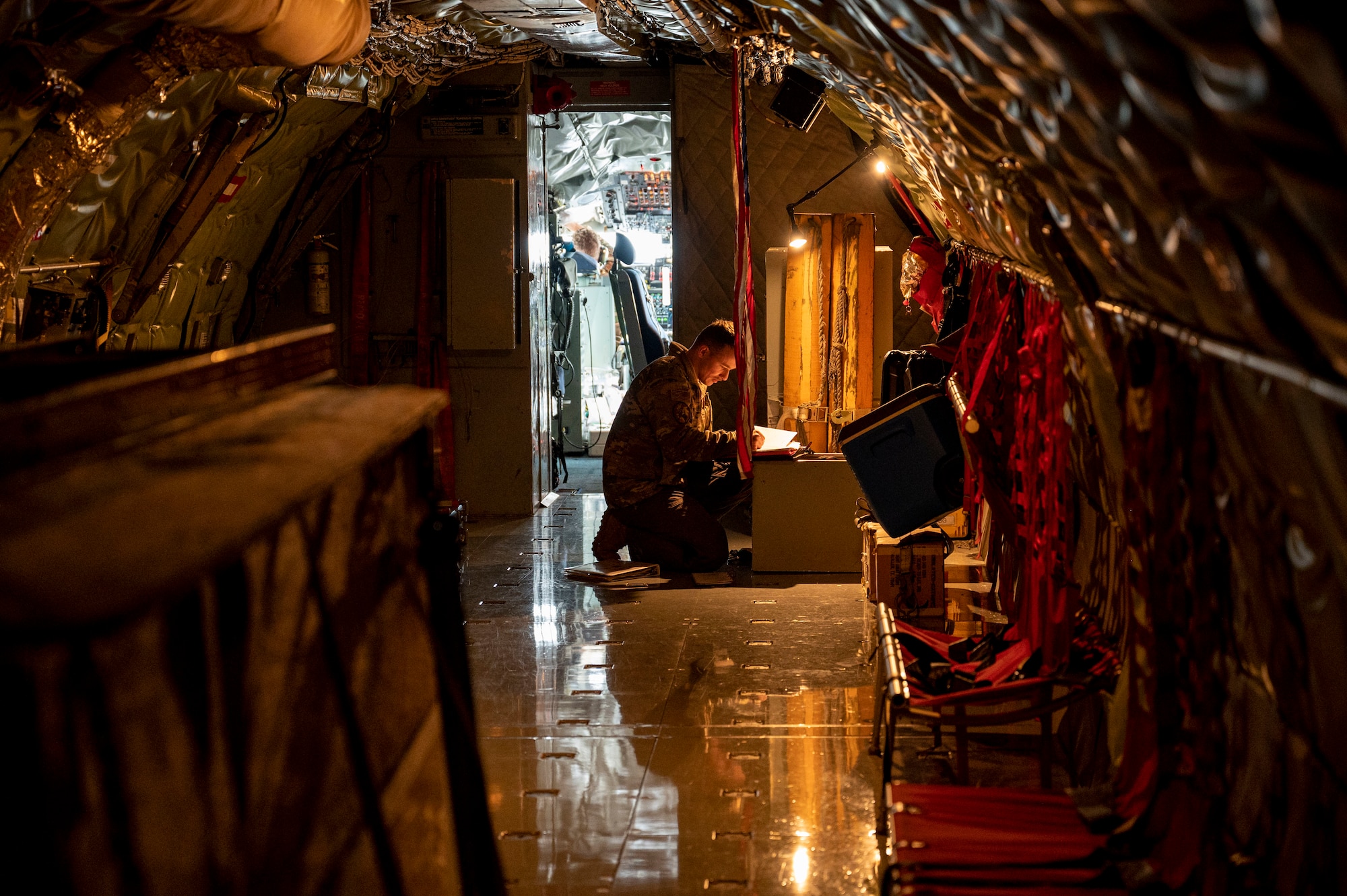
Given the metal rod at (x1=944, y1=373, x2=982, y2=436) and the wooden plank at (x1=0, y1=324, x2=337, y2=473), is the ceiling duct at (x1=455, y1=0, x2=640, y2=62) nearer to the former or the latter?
the metal rod at (x1=944, y1=373, x2=982, y2=436)

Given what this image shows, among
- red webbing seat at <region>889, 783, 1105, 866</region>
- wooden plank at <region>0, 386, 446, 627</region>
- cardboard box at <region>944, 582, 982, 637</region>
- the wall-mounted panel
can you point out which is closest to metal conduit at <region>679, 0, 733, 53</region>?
cardboard box at <region>944, 582, 982, 637</region>

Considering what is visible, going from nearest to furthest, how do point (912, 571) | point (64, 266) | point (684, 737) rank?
point (684, 737) → point (64, 266) → point (912, 571)

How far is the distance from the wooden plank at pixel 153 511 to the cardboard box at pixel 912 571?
14.3 feet

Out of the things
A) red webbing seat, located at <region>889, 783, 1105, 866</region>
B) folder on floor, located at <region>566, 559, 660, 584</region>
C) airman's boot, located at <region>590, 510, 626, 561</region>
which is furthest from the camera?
airman's boot, located at <region>590, 510, 626, 561</region>

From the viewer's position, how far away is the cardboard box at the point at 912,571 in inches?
233

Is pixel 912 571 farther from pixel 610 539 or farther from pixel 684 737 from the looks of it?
pixel 610 539

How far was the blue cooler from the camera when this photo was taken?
5.39 meters

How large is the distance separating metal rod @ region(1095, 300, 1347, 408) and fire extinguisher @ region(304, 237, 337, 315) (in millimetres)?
7561

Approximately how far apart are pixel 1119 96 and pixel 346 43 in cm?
401

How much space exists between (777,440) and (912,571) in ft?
6.09

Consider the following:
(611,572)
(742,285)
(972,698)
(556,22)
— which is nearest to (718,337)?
(742,285)

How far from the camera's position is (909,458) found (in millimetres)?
5461

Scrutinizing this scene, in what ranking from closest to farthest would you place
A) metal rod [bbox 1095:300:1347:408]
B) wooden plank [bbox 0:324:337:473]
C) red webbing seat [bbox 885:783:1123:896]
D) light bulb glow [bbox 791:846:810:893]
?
wooden plank [bbox 0:324:337:473] < metal rod [bbox 1095:300:1347:408] < red webbing seat [bbox 885:783:1123:896] < light bulb glow [bbox 791:846:810:893]

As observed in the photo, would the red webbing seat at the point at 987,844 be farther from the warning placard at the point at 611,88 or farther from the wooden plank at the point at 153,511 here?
the warning placard at the point at 611,88
